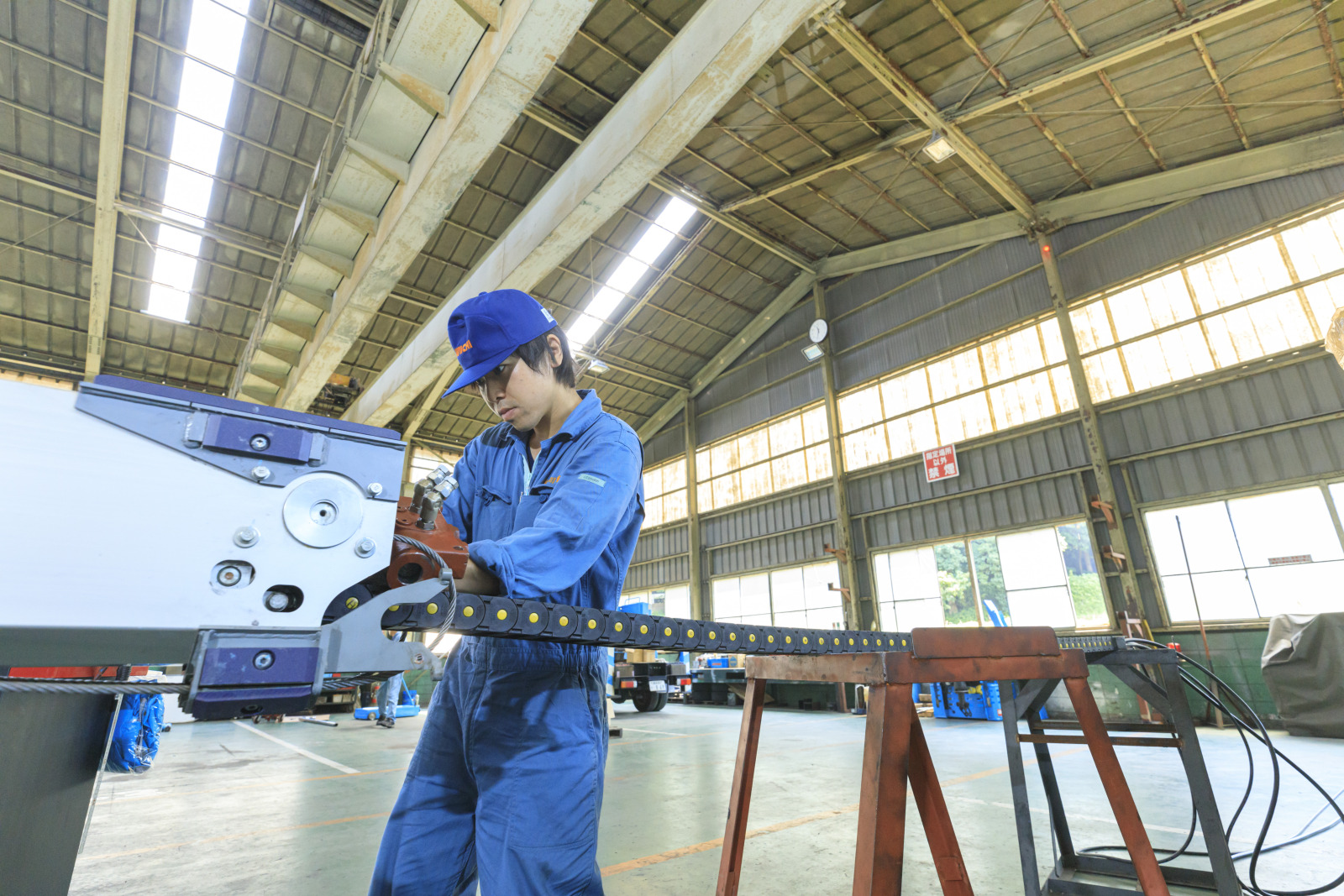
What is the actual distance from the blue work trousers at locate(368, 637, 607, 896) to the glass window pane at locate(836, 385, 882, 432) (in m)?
16.2

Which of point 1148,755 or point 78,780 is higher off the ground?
point 78,780

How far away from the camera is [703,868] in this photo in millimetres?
3330

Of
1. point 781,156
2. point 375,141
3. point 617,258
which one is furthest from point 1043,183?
point 375,141

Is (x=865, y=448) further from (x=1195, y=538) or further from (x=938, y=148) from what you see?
(x=938, y=148)

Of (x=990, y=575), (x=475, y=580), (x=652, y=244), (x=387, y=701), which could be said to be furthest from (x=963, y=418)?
(x=475, y=580)

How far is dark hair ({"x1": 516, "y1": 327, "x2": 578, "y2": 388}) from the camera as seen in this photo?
165 cm

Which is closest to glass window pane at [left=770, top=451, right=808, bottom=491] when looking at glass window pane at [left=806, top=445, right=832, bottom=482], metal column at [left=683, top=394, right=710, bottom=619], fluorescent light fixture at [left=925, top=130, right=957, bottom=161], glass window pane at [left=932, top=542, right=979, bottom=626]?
glass window pane at [left=806, top=445, right=832, bottom=482]

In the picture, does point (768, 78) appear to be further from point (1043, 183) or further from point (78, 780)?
point (78, 780)

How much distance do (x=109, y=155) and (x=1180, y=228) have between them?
18.8m

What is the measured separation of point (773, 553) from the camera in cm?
1833

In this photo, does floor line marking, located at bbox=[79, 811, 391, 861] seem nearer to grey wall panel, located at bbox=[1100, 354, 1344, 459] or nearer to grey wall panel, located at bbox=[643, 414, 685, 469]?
grey wall panel, located at bbox=[1100, 354, 1344, 459]

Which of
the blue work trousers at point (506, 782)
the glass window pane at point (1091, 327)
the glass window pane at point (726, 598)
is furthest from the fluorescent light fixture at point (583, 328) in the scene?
the blue work trousers at point (506, 782)

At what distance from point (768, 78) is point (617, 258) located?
6082 millimetres

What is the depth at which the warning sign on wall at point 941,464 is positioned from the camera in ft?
48.9
